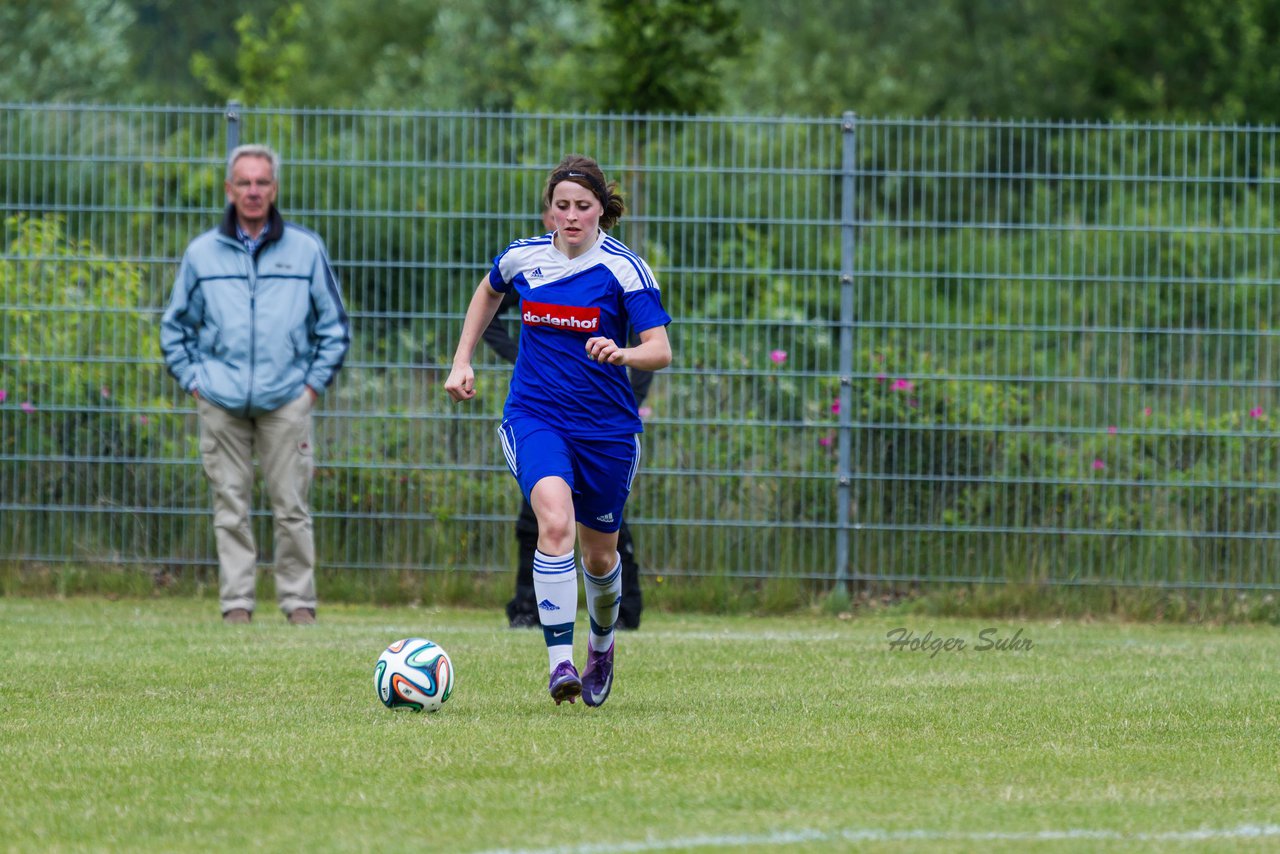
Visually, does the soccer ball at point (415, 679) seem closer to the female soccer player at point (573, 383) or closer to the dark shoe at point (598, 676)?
the female soccer player at point (573, 383)

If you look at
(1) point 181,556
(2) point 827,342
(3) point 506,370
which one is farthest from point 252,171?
(2) point 827,342

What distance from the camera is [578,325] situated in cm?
627

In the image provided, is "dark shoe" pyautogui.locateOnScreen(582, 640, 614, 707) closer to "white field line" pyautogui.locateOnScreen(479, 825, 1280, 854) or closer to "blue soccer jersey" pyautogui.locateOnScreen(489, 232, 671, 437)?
"blue soccer jersey" pyautogui.locateOnScreen(489, 232, 671, 437)

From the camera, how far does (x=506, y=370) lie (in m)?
10.4

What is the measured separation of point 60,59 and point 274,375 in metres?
22.6

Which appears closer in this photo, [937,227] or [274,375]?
[274,375]

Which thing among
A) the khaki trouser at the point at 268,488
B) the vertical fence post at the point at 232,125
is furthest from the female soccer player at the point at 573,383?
the vertical fence post at the point at 232,125

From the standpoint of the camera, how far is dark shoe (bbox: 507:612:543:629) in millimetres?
9352

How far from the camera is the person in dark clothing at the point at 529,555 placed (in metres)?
8.99

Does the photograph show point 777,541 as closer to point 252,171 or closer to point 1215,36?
point 252,171

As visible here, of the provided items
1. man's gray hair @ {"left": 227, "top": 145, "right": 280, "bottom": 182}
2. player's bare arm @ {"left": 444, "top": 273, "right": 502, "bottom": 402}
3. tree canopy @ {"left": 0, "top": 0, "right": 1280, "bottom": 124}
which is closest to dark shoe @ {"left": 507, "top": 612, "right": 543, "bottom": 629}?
man's gray hair @ {"left": 227, "top": 145, "right": 280, "bottom": 182}

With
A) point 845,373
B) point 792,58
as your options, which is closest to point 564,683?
point 845,373

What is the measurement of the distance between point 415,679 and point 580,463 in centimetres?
91

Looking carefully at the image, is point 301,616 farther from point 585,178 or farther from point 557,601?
point 585,178
